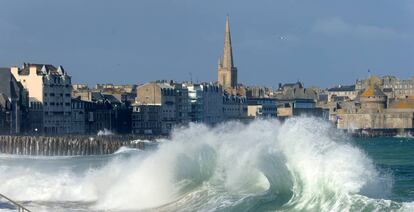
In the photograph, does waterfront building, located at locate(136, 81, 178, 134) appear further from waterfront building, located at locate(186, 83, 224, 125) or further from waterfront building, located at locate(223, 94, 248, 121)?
waterfront building, located at locate(223, 94, 248, 121)

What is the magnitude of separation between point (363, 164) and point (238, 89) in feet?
469

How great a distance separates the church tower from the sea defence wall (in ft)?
312

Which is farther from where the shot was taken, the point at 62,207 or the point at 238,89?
the point at 238,89

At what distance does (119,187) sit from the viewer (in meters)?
37.6

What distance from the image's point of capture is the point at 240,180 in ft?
109

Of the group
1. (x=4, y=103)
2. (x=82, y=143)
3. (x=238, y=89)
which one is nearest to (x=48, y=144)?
(x=82, y=143)

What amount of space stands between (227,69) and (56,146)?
100607 millimetres

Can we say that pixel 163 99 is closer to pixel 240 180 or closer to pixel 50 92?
pixel 50 92

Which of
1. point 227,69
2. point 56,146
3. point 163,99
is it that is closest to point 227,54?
point 227,69

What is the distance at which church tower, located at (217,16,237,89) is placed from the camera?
602 feet

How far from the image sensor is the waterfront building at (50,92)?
4210 inches

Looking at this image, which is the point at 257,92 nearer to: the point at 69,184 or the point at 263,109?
the point at 263,109

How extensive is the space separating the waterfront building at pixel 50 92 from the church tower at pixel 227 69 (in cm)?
7330

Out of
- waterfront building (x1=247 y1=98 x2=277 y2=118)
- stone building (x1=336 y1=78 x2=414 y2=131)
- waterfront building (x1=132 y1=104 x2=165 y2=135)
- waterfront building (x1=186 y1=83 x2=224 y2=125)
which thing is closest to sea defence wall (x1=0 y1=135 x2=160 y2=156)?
waterfront building (x1=132 y1=104 x2=165 y2=135)
